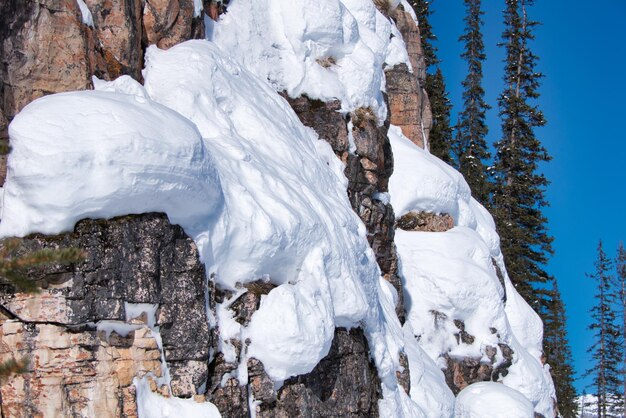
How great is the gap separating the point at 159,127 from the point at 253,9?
369 inches

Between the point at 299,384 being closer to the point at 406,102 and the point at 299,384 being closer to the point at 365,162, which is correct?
the point at 365,162

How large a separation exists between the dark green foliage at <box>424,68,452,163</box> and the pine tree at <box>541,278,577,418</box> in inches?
323

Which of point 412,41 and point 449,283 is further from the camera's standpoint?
point 412,41

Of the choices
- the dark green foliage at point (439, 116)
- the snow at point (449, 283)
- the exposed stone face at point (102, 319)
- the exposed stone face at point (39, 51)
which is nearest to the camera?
the exposed stone face at point (102, 319)

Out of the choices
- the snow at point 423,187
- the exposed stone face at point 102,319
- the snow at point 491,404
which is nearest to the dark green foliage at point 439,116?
the snow at point 423,187

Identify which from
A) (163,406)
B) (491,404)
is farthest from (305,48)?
(163,406)

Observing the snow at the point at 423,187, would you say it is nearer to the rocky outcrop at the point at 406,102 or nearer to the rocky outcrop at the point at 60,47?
the rocky outcrop at the point at 406,102

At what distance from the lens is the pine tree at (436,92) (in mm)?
35453

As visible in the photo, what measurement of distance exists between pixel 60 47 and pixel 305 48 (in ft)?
26.0

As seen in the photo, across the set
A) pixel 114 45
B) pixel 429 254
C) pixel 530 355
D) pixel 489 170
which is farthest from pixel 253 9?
pixel 489 170

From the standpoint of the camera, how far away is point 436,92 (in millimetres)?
38469

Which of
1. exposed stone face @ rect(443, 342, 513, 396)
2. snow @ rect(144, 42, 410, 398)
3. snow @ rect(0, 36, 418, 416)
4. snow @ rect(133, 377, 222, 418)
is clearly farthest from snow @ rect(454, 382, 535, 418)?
snow @ rect(133, 377, 222, 418)

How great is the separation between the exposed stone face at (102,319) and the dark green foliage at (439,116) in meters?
26.7

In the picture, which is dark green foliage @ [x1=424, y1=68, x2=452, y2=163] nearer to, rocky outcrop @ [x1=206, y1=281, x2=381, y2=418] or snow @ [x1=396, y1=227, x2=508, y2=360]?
snow @ [x1=396, y1=227, x2=508, y2=360]
